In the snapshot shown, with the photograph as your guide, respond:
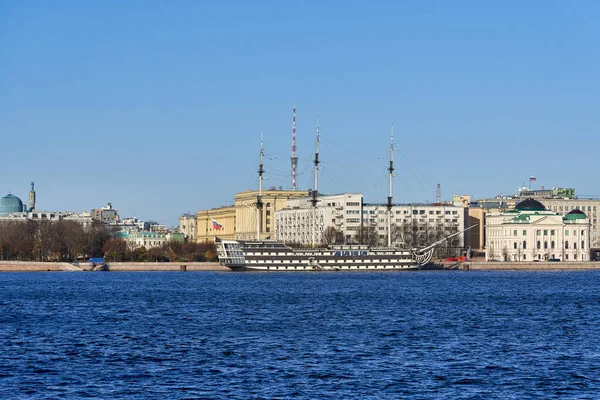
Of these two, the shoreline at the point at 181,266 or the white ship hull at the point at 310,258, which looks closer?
the white ship hull at the point at 310,258

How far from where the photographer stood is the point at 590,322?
60188 millimetres

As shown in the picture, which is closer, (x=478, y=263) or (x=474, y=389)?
(x=474, y=389)

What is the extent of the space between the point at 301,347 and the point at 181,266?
390 ft

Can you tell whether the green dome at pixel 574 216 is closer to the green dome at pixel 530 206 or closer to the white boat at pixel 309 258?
the green dome at pixel 530 206

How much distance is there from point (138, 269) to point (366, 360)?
123m

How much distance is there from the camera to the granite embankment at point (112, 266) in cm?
15700

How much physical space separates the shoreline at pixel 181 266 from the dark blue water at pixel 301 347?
76174mm

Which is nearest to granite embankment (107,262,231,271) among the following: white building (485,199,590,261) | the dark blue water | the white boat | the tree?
the tree

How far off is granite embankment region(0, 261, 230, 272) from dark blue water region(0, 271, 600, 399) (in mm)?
75839

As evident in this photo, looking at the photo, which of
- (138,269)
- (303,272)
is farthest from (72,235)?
(303,272)

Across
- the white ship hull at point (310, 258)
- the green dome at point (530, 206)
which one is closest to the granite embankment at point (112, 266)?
the white ship hull at point (310, 258)

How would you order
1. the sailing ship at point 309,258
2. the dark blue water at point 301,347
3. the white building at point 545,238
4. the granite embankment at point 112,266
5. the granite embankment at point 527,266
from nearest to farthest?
the dark blue water at point 301,347 < the sailing ship at point 309,258 < the granite embankment at point 112,266 < the granite embankment at point 527,266 < the white building at point 545,238

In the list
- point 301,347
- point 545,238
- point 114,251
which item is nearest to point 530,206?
point 545,238

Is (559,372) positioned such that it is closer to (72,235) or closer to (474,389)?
(474,389)
